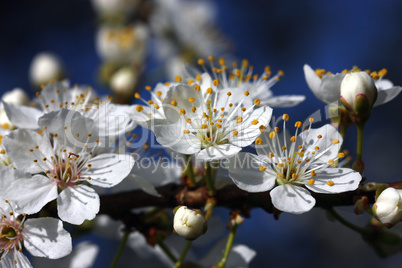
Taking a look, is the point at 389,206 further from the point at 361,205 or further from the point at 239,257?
the point at 239,257

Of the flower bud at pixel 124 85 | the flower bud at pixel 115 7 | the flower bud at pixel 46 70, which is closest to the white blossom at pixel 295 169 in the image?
the flower bud at pixel 124 85

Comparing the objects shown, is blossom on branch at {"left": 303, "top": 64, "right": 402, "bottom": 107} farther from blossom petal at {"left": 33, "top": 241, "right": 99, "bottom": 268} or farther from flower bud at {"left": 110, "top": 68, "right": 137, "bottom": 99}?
flower bud at {"left": 110, "top": 68, "right": 137, "bottom": 99}

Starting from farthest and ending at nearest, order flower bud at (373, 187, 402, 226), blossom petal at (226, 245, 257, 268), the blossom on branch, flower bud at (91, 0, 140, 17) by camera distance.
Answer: flower bud at (91, 0, 140, 17), blossom petal at (226, 245, 257, 268), the blossom on branch, flower bud at (373, 187, 402, 226)

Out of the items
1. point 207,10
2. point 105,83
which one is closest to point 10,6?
point 207,10

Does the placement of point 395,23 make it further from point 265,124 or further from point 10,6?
point 265,124

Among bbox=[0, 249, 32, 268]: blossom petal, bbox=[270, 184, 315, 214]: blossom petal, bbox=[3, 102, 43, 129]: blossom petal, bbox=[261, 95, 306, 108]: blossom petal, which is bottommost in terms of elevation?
bbox=[0, 249, 32, 268]: blossom petal

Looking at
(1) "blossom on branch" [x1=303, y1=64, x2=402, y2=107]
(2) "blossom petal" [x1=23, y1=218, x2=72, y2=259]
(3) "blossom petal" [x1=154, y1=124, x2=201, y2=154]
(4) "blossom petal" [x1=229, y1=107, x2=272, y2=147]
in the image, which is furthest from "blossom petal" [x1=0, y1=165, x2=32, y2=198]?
(1) "blossom on branch" [x1=303, y1=64, x2=402, y2=107]
